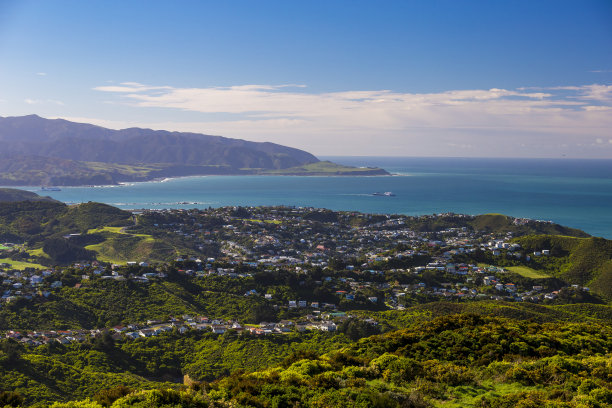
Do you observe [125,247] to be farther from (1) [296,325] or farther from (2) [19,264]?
(1) [296,325]

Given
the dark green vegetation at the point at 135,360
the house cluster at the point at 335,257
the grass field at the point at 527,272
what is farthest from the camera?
the grass field at the point at 527,272

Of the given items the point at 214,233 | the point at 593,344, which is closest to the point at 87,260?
the point at 214,233

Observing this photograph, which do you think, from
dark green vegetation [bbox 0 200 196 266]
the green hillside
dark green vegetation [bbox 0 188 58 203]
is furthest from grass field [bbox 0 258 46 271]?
dark green vegetation [bbox 0 188 58 203]

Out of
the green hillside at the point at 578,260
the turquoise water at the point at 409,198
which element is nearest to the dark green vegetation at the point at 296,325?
the green hillside at the point at 578,260

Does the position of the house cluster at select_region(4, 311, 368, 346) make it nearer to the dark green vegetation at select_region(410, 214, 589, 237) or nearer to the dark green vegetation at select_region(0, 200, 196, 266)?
the dark green vegetation at select_region(0, 200, 196, 266)

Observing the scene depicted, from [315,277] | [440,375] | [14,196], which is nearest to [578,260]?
[315,277]

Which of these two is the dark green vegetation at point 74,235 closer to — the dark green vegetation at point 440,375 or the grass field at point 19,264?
the grass field at point 19,264
